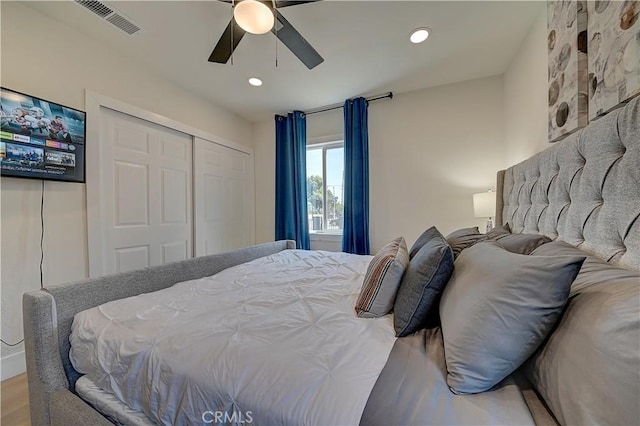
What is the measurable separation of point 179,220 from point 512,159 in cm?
362

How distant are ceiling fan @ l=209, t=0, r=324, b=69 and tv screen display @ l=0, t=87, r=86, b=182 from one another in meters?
1.24

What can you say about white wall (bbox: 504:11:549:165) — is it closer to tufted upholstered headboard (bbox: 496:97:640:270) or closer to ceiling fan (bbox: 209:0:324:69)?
tufted upholstered headboard (bbox: 496:97:640:270)

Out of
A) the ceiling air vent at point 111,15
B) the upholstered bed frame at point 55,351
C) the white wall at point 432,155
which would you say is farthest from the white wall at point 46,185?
the white wall at point 432,155

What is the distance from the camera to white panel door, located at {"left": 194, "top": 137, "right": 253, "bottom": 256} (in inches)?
126

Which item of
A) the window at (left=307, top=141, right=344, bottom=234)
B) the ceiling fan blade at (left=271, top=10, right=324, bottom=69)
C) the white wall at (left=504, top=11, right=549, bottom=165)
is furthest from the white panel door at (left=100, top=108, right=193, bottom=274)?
the white wall at (left=504, top=11, right=549, bottom=165)

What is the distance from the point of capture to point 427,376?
2.25ft

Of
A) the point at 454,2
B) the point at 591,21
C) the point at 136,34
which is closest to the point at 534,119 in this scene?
the point at 591,21

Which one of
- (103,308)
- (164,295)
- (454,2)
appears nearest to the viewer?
(103,308)

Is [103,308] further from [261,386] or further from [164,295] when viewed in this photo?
[261,386]

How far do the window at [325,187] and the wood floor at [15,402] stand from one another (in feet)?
9.66

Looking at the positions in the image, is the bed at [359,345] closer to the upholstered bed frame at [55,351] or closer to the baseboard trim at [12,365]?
the upholstered bed frame at [55,351]

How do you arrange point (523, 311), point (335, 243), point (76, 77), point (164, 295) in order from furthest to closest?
1. point (335, 243)
2. point (76, 77)
3. point (164, 295)
4. point (523, 311)

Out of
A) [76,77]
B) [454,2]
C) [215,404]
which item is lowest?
[215,404]

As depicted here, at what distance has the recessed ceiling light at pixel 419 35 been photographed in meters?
2.04
